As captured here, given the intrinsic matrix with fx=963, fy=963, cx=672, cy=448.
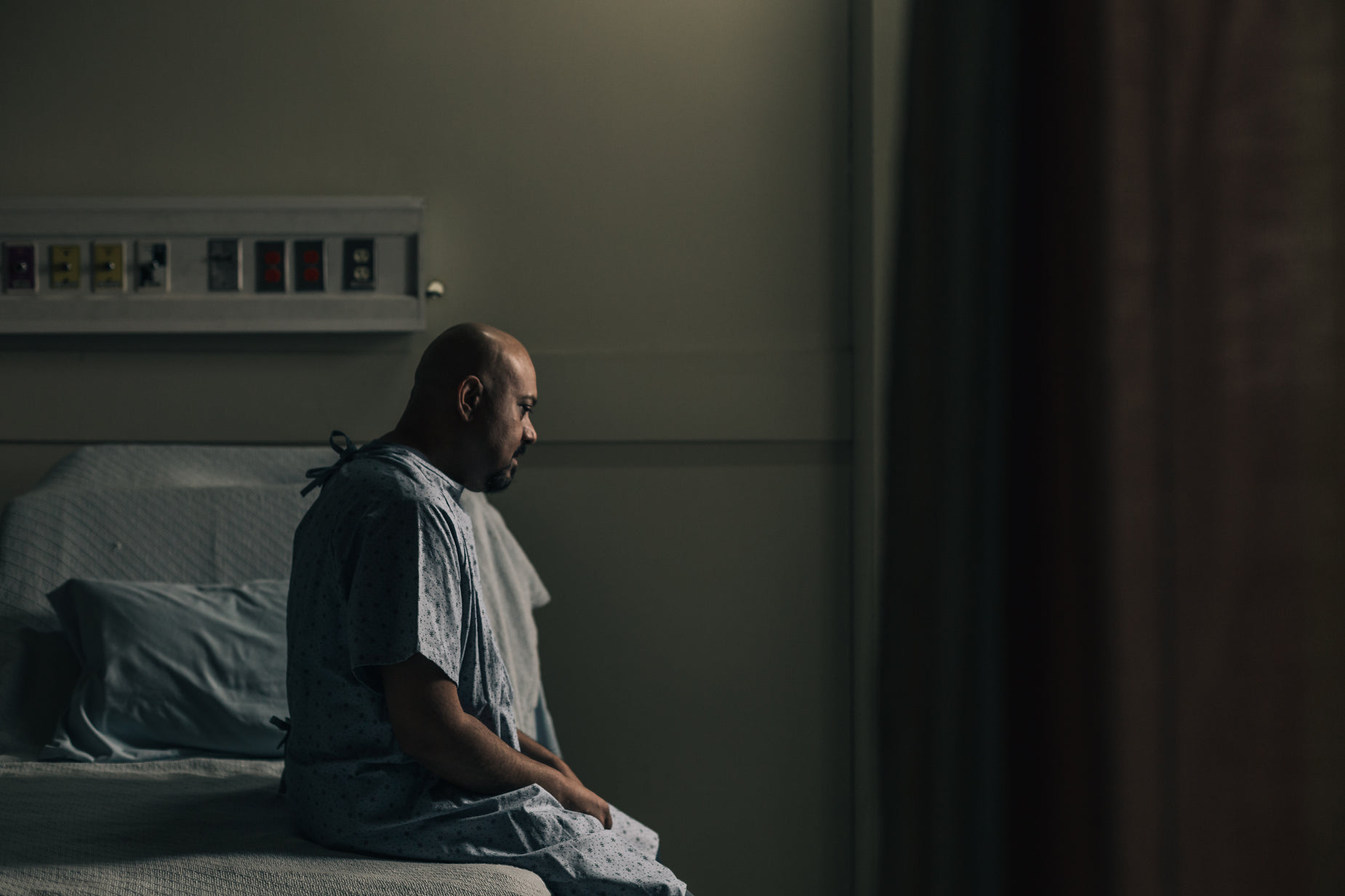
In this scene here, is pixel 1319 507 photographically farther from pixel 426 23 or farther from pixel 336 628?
pixel 426 23

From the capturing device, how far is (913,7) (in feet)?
0.70

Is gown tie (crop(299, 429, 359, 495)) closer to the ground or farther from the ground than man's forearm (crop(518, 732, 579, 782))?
farther from the ground

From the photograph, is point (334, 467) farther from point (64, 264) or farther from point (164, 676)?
point (64, 264)

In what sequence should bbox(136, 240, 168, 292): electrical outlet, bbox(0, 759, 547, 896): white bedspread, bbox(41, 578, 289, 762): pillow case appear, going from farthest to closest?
bbox(136, 240, 168, 292): electrical outlet, bbox(41, 578, 289, 762): pillow case, bbox(0, 759, 547, 896): white bedspread

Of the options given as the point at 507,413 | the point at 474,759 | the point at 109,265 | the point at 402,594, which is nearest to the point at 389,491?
the point at 402,594

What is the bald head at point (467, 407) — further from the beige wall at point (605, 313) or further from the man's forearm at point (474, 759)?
the beige wall at point (605, 313)

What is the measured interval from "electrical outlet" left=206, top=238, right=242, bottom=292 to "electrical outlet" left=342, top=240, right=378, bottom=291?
0.24 metres

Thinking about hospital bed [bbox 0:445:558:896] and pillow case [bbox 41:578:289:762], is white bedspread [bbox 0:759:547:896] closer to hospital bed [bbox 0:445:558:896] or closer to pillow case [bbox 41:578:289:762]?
hospital bed [bbox 0:445:558:896]

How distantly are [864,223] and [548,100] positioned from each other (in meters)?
0.79

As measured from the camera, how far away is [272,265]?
7.16ft

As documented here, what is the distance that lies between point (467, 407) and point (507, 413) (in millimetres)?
55

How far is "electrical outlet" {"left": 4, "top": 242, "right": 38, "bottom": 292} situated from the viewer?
2.18 m

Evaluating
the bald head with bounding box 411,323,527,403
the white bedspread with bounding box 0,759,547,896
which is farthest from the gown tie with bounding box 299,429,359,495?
the white bedspread with bounding box 0,759,547,896

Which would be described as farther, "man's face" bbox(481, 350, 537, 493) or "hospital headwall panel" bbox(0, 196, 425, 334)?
"hospital headwall panel" bbox(0, 196, 425, 334)
